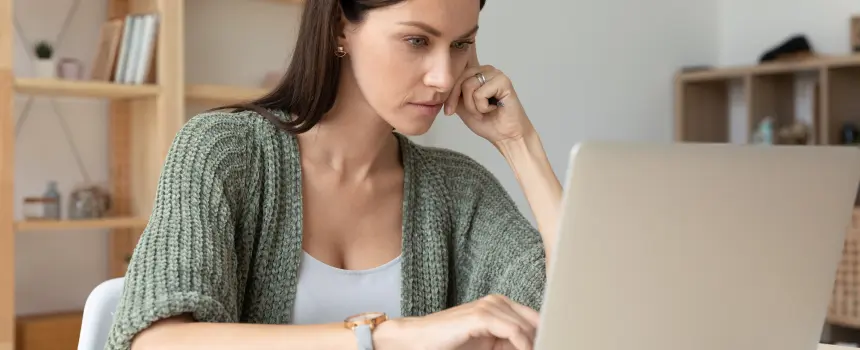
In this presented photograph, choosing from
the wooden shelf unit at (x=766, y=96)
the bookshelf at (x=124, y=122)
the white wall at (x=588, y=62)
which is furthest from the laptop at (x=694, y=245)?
the wooden shelf unit at (x=766, y=96)

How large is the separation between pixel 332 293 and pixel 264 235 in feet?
0.40

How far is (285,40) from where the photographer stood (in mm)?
3141

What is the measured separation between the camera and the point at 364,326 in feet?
2.75

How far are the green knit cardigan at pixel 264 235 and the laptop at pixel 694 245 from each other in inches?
17.2

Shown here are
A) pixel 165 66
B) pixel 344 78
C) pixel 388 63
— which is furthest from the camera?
pixel 165 66

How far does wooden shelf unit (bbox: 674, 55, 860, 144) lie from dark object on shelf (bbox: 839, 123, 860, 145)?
0.04 metres

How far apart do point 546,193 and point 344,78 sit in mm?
332

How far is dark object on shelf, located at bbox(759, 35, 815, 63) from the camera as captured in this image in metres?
3.64

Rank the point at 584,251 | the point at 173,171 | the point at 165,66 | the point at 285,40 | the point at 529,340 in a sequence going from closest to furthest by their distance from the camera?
1. the point at 584,251
2. the point at 529,340
3. the point at 173,171
4. the point at 165,66
5. the point at 285,40

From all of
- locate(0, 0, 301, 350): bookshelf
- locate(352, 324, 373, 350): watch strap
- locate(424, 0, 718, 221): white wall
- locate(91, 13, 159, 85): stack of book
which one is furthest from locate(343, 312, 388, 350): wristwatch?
locate(424, 0, 718, 221): white wall

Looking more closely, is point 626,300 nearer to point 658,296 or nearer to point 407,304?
point 658,296

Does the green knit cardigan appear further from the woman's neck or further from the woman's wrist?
the woman's wrist

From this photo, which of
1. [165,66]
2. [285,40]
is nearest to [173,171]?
[165,66]

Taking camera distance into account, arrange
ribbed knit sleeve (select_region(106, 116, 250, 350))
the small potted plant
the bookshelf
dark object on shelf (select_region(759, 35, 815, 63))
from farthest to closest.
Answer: dark object on shelf (select_region(759, 35, 815, 63)) → the small potted plant → the bookshelf → ribbed knit sleeve (select_region(106, 116, 250, 350))
